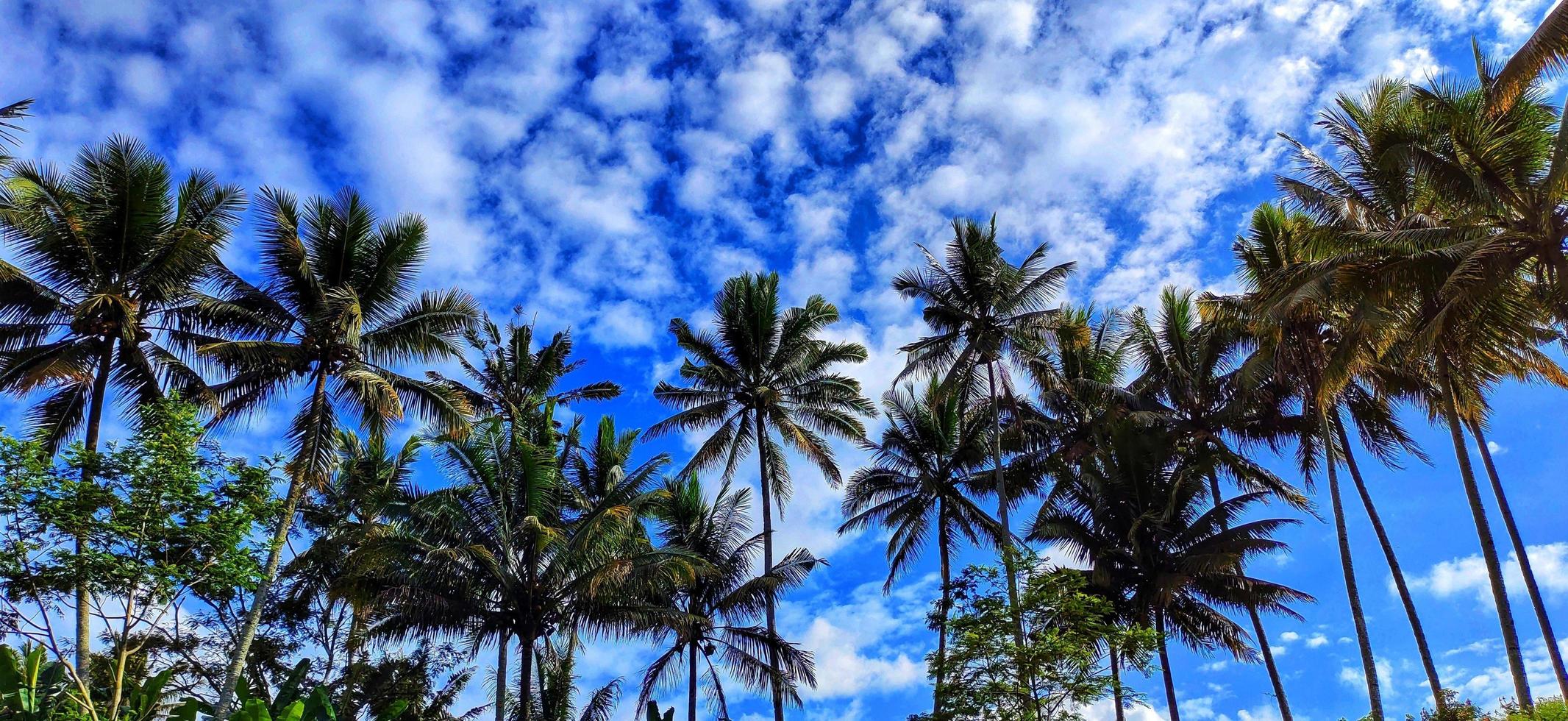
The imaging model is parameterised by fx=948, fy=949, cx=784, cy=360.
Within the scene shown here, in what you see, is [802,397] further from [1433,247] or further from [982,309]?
[1433,247]

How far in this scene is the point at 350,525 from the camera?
870 inches

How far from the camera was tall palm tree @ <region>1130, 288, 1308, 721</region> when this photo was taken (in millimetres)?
23312

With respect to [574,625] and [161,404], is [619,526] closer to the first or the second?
[574,625]

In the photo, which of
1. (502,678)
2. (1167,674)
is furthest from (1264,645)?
(502,678)

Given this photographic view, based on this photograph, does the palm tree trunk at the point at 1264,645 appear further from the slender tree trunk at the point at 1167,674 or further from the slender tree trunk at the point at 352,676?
the slender tree trunk at the point at 352,676

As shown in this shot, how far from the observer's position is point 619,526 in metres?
19.7

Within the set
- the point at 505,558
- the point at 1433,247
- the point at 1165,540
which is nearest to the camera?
the point at 1433,247

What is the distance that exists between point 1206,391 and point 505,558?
57.8 ft

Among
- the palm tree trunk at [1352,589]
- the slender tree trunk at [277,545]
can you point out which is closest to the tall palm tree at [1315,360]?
the palm tree trunk at [1352,589]

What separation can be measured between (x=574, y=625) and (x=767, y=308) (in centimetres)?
996

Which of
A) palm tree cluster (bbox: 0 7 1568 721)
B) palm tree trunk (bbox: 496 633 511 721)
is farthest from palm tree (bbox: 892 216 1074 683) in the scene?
palm tree trunk (bbox: 496 633 511 721)

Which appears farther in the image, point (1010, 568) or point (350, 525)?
point (350, 525)

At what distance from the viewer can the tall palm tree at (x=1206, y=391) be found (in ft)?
76.5

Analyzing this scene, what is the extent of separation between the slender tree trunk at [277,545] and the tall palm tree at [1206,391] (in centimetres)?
1966
